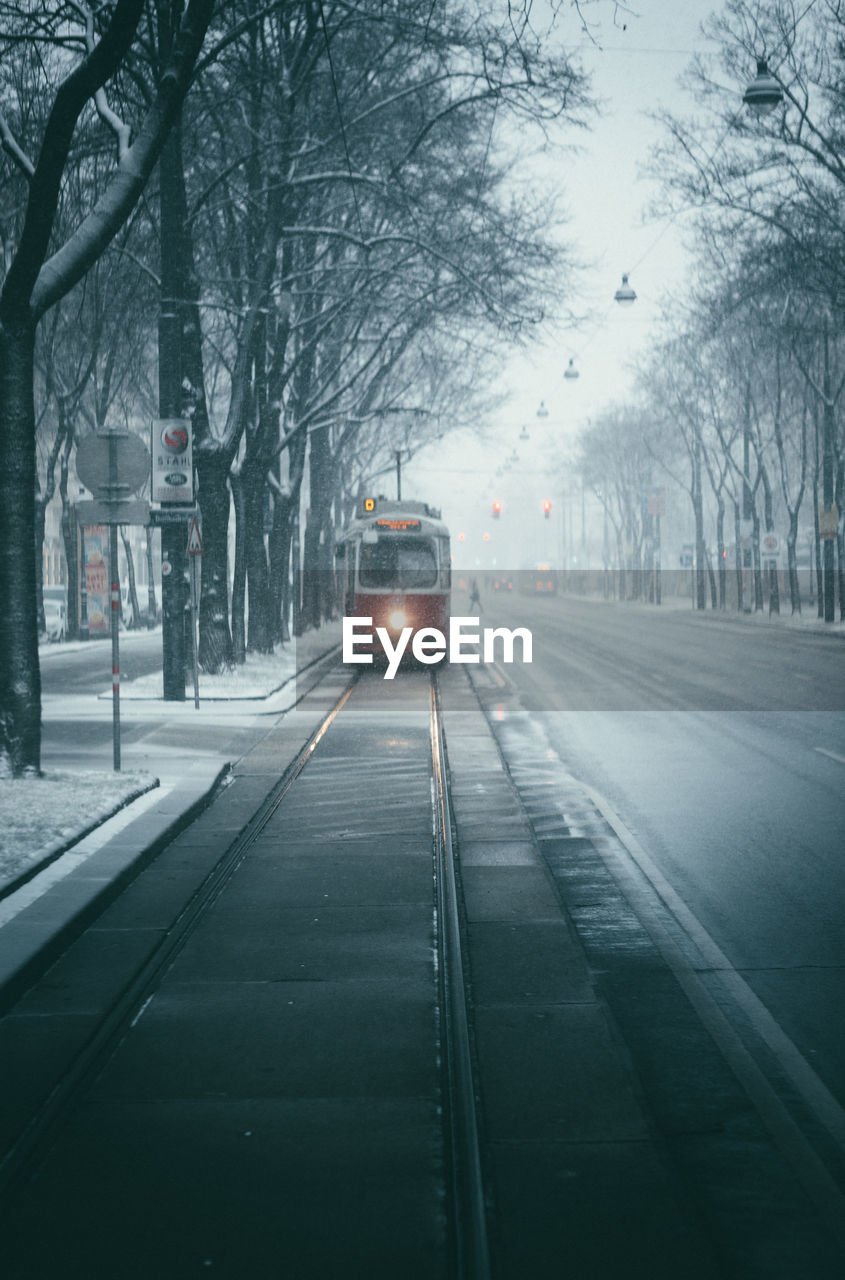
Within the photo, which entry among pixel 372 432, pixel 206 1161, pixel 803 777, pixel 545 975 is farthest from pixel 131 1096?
pixel 372 432

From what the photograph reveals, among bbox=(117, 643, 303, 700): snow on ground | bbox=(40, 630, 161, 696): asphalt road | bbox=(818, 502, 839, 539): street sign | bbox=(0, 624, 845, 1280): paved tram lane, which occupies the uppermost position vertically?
bbox=(818, 502, 839, 539): street sign

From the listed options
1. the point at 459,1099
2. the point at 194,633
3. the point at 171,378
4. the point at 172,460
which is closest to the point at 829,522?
the point at 171,378

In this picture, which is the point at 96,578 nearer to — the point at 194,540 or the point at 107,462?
the point at 194,540

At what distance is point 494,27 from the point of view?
51.4 ft

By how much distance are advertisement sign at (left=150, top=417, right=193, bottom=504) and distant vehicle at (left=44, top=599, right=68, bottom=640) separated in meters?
23.8

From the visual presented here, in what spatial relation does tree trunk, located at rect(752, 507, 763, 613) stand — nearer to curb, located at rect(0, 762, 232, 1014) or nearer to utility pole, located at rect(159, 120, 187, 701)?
utility pole, located at rect(159, 120, 187, 701)

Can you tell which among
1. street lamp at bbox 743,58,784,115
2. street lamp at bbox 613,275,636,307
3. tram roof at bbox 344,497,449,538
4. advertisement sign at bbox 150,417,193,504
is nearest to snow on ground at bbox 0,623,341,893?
advertisement sign at bbox 150,417,193,504

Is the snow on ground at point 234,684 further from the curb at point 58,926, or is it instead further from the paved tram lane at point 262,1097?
the paved tram lane at point 262,1097

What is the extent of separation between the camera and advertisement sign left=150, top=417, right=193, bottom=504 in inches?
785

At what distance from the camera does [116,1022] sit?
19.9 feet

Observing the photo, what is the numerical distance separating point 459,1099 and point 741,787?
7.92 metres

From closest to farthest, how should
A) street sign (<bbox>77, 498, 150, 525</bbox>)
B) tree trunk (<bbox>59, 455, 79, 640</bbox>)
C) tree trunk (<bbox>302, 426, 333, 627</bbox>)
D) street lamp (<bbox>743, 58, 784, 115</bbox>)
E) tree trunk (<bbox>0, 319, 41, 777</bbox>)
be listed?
tree trunk (<bbox>0, 319, 41, 777</bbox>)
street sign (<bbox>77, 498, 150, 525</bbox>)
street lamp (<bbox>743, 58, 784, 115</bbox>)
tree trunk (<bbox>59, 455, 79, 640</bbox>)
tree trunk (<bbox>302, 426, 333, 627</bbox>)

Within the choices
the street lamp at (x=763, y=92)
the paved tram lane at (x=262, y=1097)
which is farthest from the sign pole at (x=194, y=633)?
the street lamp at (x=763, y=92)

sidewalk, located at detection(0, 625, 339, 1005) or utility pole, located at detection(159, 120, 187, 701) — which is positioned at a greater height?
utility pole, located at detection(159, 120, 187, 701)
